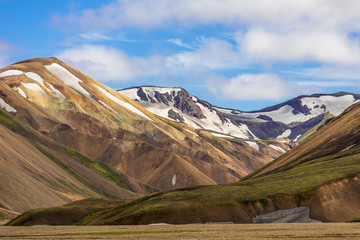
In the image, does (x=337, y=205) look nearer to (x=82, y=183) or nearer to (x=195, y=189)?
(x=195, y=189)

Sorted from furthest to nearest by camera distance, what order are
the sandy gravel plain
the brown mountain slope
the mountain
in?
the brown mountain slope, the mountain, the sandy gravel plain

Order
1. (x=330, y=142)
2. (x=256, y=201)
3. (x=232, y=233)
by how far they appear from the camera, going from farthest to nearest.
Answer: (x=330, y=142) → (x=256, y=201) → (x=232, y=233)

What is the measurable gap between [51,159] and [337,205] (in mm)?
125964

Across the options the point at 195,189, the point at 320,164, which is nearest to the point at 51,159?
the point at 195,189

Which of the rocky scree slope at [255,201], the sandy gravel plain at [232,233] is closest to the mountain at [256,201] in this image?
the rocky scree slope at [255,201]

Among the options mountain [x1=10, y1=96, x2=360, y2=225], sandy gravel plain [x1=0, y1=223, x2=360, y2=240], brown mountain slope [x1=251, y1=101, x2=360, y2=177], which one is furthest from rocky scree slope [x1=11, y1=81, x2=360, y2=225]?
sandy gravel plain [x1=0, y1=223, x2=360, y2=240]

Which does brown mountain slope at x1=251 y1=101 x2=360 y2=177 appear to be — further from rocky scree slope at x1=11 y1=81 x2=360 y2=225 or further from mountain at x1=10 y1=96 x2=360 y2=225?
mountain at x1=10 y1=96 x2=360 y2=225

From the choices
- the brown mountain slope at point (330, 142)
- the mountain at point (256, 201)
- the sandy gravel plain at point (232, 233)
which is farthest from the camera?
the brown mountain slope at point (330, 142)

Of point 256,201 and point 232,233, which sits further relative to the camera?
point 256,201

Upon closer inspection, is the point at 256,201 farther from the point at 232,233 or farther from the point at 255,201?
the point at 232,233

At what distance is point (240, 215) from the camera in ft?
280

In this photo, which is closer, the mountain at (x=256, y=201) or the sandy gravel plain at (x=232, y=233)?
the sandy gravel plain at (x=232, y=233)

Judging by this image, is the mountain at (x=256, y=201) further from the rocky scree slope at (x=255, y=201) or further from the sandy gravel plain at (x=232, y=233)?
the sandy gravel plain at (x=232, y=233)

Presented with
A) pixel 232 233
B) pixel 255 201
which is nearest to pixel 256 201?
pixel 255 201
